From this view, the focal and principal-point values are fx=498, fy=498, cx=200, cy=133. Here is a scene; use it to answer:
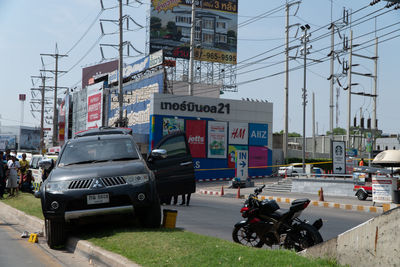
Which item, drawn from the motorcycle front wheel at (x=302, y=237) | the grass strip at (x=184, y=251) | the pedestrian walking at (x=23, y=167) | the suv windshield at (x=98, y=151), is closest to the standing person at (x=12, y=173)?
the pedestrian walking at (x=23, y=167)

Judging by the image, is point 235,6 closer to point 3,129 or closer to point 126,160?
point 126,160

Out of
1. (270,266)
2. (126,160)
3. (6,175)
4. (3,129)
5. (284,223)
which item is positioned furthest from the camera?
(3,129)

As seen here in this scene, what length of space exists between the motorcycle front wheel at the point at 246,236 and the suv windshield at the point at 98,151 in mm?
2378

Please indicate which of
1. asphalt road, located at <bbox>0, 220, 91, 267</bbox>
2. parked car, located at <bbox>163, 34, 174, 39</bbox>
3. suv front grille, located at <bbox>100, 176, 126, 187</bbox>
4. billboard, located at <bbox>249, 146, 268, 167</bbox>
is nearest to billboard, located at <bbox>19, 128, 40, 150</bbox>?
parked car, located at <bbox>163, 34, 174, 39</bbox>

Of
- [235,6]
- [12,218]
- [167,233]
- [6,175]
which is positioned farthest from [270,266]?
[235,6]

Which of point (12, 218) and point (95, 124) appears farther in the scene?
point (95, 124)

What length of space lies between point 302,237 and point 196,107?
39.7m

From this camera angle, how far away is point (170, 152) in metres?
13.9

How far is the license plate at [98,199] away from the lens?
8.36 m

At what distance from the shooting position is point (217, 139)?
47812 mm

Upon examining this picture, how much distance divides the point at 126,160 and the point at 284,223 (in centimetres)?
320

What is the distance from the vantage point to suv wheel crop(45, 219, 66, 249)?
883 cm

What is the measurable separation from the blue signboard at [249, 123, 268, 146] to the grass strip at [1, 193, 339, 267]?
41.1 metres

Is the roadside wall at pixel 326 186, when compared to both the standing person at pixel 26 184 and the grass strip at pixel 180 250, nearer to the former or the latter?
the standing person at pixel 26 184
